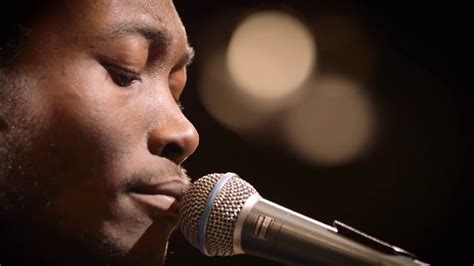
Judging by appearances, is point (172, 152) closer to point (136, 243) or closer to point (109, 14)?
point (136, 243)

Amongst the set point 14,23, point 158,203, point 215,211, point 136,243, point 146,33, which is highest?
point 146,33

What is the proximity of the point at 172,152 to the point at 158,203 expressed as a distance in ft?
0.55

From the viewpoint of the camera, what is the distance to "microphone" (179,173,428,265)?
1.26m

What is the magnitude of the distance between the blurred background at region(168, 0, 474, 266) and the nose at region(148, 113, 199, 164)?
1.88 meters

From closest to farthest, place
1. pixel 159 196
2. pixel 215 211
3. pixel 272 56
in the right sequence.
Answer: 1. pixel 215 211
2. pixel 159 196
3. pixel 272 56

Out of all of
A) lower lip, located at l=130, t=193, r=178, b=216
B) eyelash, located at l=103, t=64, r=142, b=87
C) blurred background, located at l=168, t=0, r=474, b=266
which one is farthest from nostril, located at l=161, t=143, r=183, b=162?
blurred background, located at l=168, t=0, r=474, b=266

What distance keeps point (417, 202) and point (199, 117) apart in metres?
1.94

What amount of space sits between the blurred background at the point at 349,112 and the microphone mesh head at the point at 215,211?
2.01 m

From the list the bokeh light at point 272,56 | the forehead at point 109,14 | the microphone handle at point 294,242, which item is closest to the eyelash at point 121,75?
the forehead at point 109,14

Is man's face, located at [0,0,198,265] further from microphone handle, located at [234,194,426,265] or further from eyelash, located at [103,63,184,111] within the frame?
microphone handle, located at [234,194,426,265]

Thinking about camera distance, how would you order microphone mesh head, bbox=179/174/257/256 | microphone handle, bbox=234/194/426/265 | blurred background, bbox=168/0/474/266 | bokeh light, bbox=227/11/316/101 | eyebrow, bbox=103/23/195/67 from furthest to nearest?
bokeh light, bbox=227/11/316/101
blurred background, bbox=168/0/474/266
eyebrow, bbox=103/23/195/67
microphone mesh head, bbox=179/174/257/256
microphone handle, bbox=234/194/426/265

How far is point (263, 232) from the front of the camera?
1336mm

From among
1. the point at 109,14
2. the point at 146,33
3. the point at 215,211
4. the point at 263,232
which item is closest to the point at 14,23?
the point at 109,14

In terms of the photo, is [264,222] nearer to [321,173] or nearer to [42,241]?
[42,241]
